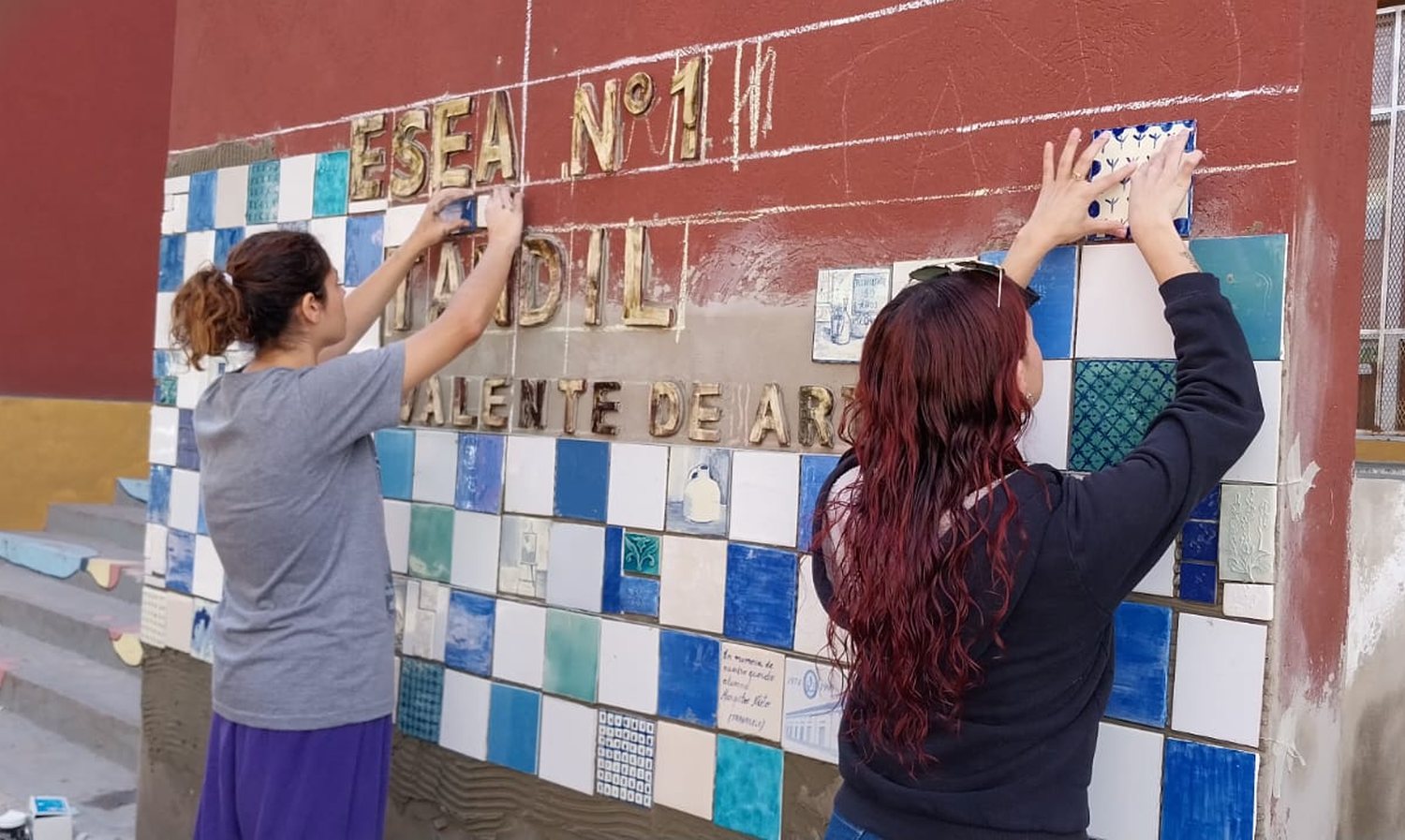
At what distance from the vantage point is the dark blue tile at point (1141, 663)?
1.78 metres

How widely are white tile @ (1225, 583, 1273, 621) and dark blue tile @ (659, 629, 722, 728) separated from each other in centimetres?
98

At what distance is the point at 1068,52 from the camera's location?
190cm

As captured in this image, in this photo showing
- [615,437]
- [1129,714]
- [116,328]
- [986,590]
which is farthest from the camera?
[116,328]

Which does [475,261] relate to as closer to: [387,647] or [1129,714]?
[387,647]

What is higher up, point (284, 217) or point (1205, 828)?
point (284, 217)

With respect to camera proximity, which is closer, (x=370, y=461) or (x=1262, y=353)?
(x=1262, y=353)

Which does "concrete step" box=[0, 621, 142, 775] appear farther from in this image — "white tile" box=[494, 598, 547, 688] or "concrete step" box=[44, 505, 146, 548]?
"white tile" box=[494, 598, 547, 688]

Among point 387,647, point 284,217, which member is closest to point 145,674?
point 284,217

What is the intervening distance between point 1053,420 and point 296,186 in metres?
2.27

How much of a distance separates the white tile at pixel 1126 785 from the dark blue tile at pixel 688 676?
78 centimetres

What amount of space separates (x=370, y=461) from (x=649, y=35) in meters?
1.05

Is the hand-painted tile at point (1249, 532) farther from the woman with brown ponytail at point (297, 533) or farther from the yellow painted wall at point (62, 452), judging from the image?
the yellow painted wall at point (62, 452)

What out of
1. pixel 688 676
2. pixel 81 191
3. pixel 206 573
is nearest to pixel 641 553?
pixel 688 676

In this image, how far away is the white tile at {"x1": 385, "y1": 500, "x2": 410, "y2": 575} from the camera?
3.00 m
